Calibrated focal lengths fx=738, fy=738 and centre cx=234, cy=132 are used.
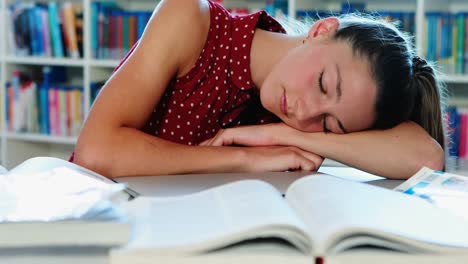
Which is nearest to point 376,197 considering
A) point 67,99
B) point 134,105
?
point 134,105

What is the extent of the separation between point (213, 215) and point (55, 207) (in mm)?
135

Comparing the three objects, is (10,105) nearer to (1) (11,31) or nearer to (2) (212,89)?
(1) (11,31)

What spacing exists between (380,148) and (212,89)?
14.2 inches

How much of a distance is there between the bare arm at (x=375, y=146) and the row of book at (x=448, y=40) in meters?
1.76

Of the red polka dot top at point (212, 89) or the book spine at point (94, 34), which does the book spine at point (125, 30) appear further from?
the red polka dot top at point (212, 89)

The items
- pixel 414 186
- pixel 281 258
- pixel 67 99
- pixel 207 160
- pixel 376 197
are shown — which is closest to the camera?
pixel 281 258

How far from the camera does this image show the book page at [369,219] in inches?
22.1

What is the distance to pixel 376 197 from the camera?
0.72 meters

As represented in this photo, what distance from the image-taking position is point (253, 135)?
4.53 ft

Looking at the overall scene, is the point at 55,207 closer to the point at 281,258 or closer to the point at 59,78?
the point at 281,258

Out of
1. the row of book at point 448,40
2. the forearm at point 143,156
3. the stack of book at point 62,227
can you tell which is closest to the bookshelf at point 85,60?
the row of book at point 448,40

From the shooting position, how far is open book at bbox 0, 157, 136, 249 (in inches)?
22.3

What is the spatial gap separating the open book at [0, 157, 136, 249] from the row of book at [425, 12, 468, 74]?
8.30 ft

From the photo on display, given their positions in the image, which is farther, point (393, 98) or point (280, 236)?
point (393, 98)
